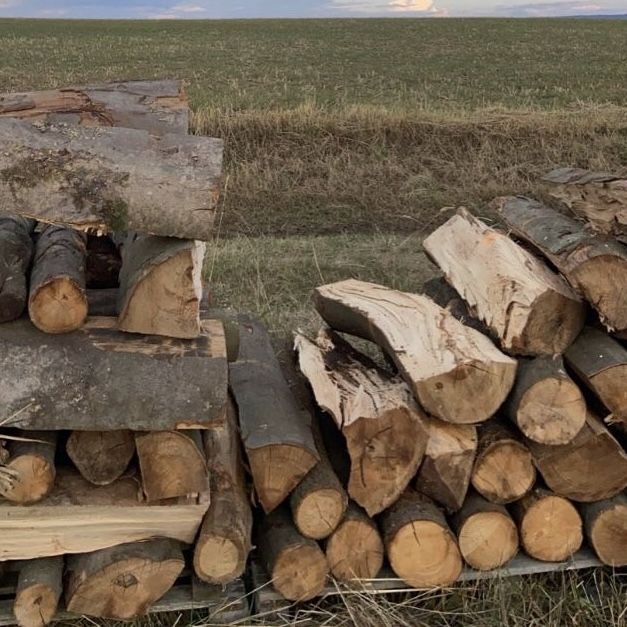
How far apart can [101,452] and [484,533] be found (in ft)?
4.86

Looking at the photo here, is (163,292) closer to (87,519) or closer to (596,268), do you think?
(87,519)

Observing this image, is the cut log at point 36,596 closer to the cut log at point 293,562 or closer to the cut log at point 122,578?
the cut log at point 122,578

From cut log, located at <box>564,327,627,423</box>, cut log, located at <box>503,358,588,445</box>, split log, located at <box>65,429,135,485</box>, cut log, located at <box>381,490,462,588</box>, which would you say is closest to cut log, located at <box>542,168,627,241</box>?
cut log, located at <box>564,327,627,423</box>

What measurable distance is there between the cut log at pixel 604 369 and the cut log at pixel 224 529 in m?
1.38

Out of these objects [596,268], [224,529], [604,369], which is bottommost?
[224,529]

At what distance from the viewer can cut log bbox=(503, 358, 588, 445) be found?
311 centimetres

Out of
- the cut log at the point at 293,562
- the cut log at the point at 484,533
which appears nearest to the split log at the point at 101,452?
the cut log at the point at 293,562

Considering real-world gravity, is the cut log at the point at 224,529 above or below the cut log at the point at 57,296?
below

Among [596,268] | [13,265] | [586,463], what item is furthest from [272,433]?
[596,268]

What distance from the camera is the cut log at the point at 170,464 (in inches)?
112

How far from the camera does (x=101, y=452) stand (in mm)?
2875

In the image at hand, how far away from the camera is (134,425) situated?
2740 millimetres

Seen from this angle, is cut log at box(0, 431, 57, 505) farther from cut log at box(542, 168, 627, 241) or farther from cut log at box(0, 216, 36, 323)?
cut log at box(542, 168, 627, 241)

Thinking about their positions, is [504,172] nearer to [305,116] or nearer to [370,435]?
[305,116]
